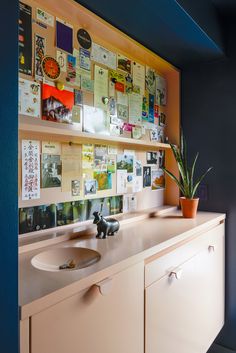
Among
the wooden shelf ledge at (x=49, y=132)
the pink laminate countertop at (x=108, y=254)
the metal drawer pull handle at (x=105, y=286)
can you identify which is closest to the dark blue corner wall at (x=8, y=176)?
the pink laminate countertop at (x=108, y=254)

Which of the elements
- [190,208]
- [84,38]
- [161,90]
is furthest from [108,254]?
[161,90]

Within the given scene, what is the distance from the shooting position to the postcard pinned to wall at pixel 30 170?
1339 millimetres

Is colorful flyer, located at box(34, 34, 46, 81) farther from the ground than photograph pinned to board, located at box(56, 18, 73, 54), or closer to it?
closer to it

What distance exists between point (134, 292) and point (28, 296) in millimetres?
509

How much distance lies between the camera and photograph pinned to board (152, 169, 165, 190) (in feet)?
7.48

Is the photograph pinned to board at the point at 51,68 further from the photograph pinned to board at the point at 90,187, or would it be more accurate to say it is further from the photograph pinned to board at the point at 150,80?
the photograph pinned to board at the point at 150,80

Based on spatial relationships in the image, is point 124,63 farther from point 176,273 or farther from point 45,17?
point 176,273

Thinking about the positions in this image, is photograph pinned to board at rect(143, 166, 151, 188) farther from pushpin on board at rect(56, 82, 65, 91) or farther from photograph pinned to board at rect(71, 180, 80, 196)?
pushpin on board at rect(56, 82, 65, 91)

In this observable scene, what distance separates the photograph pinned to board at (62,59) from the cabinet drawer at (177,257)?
1051mm

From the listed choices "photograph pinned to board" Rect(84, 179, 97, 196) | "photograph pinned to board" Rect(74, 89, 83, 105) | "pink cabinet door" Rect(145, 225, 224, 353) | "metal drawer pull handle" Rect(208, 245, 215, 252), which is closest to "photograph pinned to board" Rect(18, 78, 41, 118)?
"photograph pinned to board" Rect(74, 89, 83, 105)

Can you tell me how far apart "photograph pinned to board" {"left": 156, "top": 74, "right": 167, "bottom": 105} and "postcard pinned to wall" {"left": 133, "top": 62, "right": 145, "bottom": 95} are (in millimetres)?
203

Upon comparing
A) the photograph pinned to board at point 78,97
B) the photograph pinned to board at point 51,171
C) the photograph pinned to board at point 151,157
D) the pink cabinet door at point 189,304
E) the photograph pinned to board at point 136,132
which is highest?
the photograph pinned to board at point 78,97

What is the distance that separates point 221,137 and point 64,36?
4.29ft

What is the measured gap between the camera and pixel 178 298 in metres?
1.54
